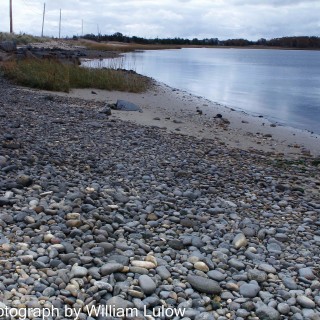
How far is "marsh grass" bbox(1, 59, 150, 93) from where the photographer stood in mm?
15836

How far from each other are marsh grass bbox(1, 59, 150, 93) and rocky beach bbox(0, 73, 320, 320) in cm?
756

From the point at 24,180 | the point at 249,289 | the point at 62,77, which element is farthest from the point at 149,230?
the point at 62,77

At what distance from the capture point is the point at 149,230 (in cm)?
441

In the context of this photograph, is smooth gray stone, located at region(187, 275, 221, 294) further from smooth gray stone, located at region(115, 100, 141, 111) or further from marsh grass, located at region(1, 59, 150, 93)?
marsh grass, located at region(1, 59, 150, 93)

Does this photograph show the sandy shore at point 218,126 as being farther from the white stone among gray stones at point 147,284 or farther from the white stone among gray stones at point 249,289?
the white stone among gray stones at point 147,284

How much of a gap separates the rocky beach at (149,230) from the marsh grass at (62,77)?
756 centimetres

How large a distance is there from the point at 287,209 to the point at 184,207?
1359mm

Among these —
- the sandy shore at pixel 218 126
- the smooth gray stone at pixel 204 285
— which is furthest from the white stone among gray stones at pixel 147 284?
the sandy shore at pixel 218 126

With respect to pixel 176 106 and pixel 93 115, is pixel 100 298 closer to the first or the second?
pixel 93 115

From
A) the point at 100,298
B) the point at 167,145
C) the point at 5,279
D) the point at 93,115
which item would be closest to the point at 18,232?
the point at 5,279

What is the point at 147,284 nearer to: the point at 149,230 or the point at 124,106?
the point at 149,230

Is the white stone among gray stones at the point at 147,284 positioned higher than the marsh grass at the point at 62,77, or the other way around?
the marsh grass at the point at 62,77

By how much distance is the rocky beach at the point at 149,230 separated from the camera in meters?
3.19

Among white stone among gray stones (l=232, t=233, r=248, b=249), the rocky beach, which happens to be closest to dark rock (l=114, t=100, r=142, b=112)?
the rocky beach
